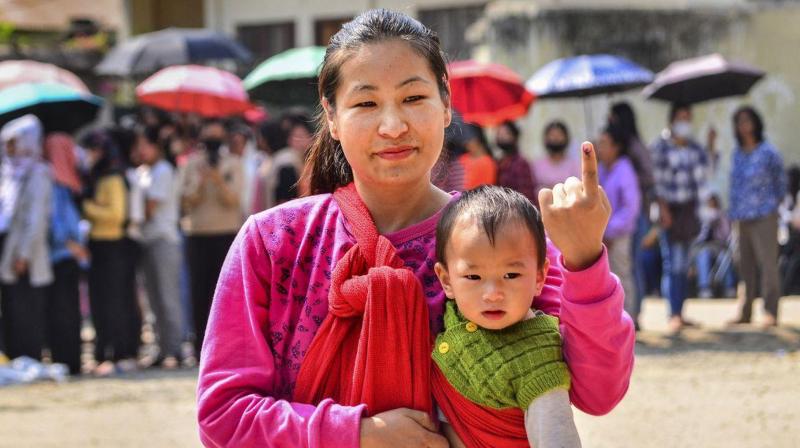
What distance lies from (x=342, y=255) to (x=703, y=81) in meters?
9.82

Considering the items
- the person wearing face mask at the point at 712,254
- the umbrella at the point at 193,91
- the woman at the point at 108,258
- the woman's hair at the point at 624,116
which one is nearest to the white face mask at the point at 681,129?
the woman's hair at the point at 624,116

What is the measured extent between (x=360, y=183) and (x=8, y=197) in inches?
272

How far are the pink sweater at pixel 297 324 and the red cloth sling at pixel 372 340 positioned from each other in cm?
5

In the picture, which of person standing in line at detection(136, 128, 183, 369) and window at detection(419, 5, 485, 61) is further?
window at detection(419, 5, 485, 61)

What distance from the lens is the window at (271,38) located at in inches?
810

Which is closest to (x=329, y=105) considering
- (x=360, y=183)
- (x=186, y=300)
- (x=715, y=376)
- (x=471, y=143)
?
(x=360, y=183)

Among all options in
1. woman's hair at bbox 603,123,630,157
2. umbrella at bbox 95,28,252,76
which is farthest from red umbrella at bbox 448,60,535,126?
umbrella at bbox 95,28,252,76

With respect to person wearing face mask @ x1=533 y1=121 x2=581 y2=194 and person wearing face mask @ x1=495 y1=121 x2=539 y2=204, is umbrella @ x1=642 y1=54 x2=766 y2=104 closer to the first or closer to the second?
person wearing face mask @ x1=533 y1=121 x2=581 y2=194

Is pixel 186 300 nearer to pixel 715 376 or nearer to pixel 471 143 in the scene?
pixel 471 143

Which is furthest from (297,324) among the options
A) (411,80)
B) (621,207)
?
(621,207)

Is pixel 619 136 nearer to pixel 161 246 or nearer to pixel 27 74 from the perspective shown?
pixel 161 246

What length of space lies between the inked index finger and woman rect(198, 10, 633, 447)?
52mm

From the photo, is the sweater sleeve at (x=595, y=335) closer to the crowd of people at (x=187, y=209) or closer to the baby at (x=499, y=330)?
the baby at (x=499, y=330)

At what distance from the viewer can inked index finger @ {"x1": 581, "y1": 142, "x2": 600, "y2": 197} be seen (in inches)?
94.2
